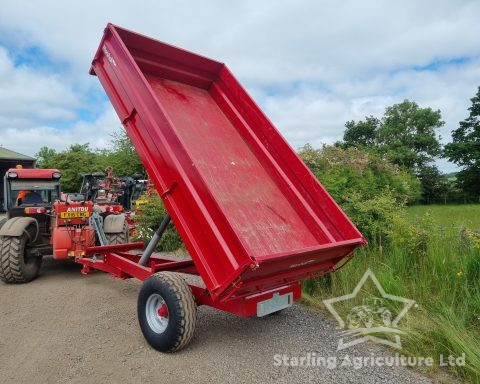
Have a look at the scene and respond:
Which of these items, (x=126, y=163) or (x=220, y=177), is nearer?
(x=220, y=177)

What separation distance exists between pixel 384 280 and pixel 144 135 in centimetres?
343

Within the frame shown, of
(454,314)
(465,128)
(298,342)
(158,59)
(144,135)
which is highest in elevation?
(465,128)

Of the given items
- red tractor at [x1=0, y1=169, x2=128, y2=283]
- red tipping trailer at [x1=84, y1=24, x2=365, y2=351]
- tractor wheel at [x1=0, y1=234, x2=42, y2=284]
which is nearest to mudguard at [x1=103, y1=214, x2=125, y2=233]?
red tractor at [x1=0, y1=169, x2=128, y2=283]

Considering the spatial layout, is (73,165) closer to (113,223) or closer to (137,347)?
(113,223)

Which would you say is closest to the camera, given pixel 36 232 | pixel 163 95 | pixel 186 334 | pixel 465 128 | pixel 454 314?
pixel 186 334

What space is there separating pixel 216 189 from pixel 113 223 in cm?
417

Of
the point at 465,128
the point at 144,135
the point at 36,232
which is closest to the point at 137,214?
the point at 36,232

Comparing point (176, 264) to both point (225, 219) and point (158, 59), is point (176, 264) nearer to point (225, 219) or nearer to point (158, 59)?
point (225, 219)

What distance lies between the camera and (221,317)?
4.91m

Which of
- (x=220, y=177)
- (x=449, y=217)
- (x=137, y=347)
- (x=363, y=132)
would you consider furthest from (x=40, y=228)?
(x=363, y=132)

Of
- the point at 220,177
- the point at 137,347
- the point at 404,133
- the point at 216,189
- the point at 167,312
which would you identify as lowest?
the point at 137,347

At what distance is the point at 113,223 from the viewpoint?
7633 millimetres

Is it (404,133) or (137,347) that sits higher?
(404,133)

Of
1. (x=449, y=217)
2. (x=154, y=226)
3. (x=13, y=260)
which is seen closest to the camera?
(x=13, y=260)
